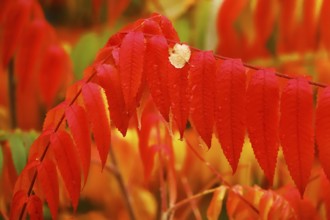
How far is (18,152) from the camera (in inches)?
56.4

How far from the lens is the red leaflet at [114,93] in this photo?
3.65ft

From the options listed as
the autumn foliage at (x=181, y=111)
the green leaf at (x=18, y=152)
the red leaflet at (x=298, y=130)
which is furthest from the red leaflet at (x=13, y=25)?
the red leaflet at (x=298, y=130)

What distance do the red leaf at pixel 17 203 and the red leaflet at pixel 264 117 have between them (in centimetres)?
38

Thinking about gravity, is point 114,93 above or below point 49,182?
above

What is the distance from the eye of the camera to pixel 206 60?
111cm

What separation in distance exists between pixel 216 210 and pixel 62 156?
1.00 ft

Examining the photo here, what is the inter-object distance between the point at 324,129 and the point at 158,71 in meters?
0.26

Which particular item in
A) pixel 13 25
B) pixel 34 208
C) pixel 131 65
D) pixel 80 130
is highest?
pixel 13 25

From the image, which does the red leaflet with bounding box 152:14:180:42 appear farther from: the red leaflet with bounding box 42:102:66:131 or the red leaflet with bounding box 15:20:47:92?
the red leaflet with bounding box 15:20:47:92

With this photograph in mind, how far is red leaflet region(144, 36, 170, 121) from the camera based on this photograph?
1086 mm

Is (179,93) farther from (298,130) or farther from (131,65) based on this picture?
(298,130)

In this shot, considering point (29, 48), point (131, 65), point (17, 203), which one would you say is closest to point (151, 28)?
point (131, 65)

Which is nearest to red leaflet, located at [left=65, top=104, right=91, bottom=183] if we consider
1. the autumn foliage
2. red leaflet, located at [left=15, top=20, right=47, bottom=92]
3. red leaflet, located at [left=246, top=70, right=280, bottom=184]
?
the autumn foliage

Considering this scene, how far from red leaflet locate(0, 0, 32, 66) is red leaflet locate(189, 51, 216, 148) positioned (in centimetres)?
71
